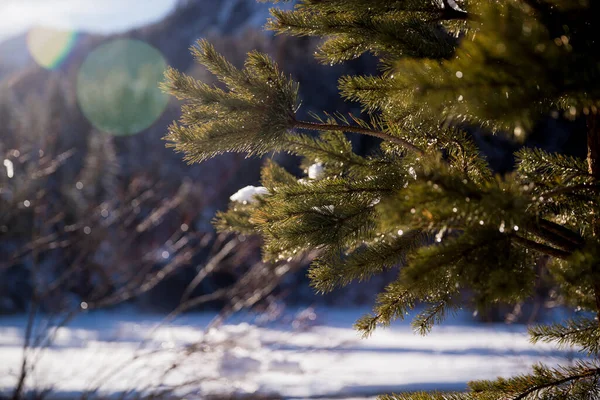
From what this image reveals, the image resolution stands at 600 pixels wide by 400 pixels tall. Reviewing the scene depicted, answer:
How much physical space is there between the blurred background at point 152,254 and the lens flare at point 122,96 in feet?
0.21

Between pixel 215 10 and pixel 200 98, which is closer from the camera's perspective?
pixel 200 98

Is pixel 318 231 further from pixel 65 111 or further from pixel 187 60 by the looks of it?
pixel 187 60

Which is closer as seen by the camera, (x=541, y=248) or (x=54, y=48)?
(x=541, y=248)

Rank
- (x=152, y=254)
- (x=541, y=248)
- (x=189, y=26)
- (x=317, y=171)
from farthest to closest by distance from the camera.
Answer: (x=189, y=26), (x=152, y=254), (x=317, y=171), (x=541, y=248)

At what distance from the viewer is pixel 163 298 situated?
42.2ft

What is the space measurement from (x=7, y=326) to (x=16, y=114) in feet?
18.7

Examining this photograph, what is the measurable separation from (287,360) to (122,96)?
486 inches

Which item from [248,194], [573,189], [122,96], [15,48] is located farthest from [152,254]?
[15,48]

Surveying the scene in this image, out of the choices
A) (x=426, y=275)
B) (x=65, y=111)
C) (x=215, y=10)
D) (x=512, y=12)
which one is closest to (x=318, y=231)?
(x=426, y=275)

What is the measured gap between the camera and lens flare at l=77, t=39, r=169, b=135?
14.8m

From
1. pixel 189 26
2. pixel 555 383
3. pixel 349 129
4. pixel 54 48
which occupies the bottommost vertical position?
pixel 555 383

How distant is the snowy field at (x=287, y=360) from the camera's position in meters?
3.63

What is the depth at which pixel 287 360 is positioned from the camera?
545 cm

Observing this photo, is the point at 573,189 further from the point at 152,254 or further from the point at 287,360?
the point at 287,360
